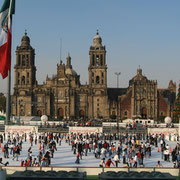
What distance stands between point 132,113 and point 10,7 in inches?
2402

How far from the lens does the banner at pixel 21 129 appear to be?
1941 inches

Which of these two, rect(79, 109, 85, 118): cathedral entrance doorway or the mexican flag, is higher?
the mexican flag

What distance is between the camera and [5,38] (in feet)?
94.3

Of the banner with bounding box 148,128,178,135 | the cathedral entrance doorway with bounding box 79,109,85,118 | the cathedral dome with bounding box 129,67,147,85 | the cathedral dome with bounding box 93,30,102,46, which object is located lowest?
the banner with bounding box 148,128,178,135

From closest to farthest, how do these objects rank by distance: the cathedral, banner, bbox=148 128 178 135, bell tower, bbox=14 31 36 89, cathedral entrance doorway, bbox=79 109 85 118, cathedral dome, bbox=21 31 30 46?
banner, bbox=148 128 178 135 → the cathedral → cathedral entrance doorway, bbox=79 109 85 118 → bell tower, bbox=14 31 36 89 → cathedral dome, bbox=21 31 30 46

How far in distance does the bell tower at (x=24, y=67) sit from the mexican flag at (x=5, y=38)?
61.8m

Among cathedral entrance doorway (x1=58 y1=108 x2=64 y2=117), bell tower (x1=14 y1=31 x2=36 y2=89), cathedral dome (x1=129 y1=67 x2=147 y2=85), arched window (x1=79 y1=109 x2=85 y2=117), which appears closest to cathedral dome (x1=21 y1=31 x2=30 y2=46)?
bell tower (x1=14 y1=31 x2=36 y2=89)

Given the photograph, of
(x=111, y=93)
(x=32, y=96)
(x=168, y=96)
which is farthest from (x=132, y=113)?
(x=32, y=96)

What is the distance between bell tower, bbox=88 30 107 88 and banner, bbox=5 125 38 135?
40577 mm

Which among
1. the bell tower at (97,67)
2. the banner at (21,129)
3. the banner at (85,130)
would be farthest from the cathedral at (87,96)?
the banner at (85,130)

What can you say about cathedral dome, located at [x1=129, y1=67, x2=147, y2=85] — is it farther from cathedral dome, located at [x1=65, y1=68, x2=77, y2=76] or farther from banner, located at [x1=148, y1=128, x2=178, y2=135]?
banner, located at [x1=148, y1=128, x2=178, y2=135]

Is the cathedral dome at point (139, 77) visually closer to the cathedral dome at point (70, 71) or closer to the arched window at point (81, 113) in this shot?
the arched window at point (81, 113)

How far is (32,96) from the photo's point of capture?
90812 millimetres

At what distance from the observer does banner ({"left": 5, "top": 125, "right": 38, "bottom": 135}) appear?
4931cm
